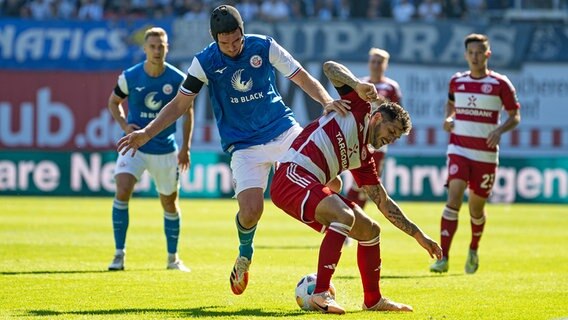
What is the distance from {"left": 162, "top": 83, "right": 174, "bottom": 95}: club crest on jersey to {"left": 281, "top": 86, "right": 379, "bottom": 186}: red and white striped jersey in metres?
4.05

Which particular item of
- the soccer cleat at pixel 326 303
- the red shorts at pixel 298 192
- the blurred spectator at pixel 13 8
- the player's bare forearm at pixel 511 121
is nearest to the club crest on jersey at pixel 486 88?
the player's bare forearm at pixel 511 121

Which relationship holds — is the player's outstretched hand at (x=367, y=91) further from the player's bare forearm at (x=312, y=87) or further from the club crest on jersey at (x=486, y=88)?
the club crest on jersey at (x=486, y=88)

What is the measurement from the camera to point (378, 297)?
941cm

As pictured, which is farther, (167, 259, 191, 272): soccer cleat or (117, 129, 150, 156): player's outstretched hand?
(167, 259, 191, 272): soccer cleat

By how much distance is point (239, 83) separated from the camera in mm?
10297

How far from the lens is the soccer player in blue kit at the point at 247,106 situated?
10078 millimetres

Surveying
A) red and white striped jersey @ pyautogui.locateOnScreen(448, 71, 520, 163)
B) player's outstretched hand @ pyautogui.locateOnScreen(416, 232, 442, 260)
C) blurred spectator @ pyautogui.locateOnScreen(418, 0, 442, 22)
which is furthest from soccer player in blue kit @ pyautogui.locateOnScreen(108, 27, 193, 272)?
blurred spectator @ pyautogui.locateOnScreen(418, 0, 442, 22)

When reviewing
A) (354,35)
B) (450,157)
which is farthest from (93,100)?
(450,157)

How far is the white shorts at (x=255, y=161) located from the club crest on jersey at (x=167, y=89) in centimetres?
280

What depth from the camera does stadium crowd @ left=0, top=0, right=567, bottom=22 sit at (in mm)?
33094

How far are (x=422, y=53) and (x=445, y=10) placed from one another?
2196 millimetres

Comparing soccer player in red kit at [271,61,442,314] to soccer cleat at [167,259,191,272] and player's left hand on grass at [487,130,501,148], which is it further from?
player's left hand on grass at [487,130,501,148]

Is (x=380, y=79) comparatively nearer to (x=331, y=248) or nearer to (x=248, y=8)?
(x=331, y=248)

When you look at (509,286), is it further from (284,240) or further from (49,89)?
(49,89)
